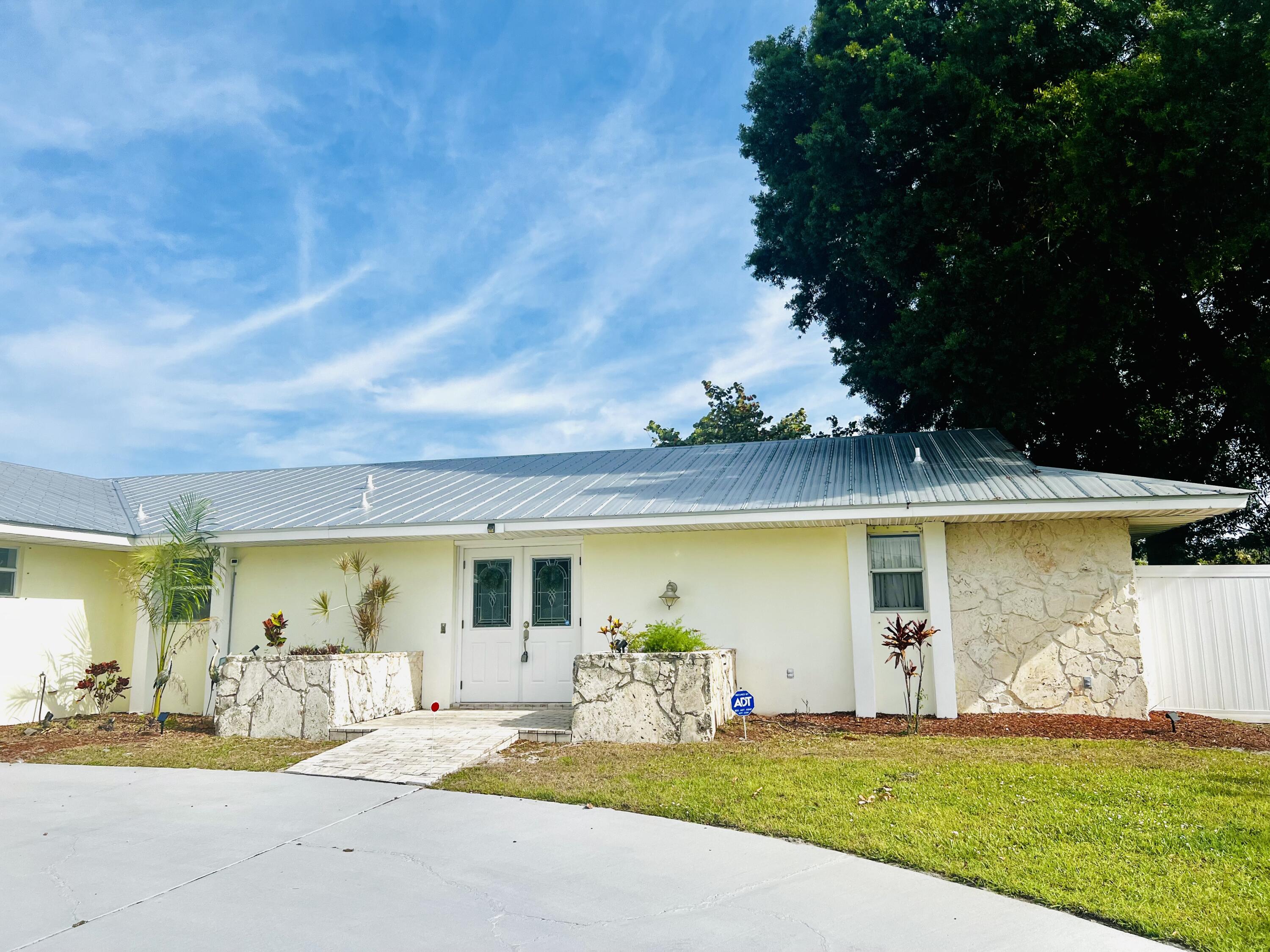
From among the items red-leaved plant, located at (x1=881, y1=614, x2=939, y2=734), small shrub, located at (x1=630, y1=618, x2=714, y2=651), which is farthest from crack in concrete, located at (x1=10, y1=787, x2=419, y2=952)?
red-leaved plant, located at (x1=881, y1=614, x2=939, y2=734)

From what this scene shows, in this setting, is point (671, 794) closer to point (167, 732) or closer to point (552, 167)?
point (167, 732)

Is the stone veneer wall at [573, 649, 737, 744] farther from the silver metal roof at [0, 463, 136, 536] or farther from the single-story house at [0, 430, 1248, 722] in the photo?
the silver metal roof at [0, 463, 136, 536]

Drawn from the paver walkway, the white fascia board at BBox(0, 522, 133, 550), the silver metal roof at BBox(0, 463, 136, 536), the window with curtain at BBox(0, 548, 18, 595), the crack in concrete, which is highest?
the silver metal roof at BBox(0, 463, 136, 536)

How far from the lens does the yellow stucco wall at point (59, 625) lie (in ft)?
36.9

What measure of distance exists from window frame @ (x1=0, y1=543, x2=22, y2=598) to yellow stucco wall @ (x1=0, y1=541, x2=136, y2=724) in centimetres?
2

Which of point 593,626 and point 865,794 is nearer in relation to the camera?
point 865,794

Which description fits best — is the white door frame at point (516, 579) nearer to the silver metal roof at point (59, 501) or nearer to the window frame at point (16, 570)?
the silver metal roof at point (59, 501)

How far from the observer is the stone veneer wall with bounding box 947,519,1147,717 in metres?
9.75

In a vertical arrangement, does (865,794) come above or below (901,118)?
below

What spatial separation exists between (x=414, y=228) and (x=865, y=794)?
Answer: 13.0 metres

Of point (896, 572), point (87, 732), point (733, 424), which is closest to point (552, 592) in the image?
point (896, 572)

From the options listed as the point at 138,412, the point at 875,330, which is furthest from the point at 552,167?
the point at 138,412

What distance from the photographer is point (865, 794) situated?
6285 millimetres

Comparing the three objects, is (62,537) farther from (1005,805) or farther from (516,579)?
(1005,805)
